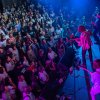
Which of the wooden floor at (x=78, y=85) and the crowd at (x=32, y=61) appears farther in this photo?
the crowd at (x=32, y=61)

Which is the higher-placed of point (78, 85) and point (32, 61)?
point (32, 61)

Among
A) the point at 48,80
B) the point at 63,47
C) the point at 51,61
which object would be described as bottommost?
the point at 48,80

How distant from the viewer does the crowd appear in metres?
9.64

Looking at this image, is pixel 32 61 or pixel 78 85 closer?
pixel 78 85

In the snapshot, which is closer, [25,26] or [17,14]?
[25,26]

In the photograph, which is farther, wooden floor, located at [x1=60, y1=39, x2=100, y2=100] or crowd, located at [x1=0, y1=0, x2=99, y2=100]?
crowd, located at [x1=0, y1=0, x2=99, y2=100]

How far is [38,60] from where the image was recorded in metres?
12.1

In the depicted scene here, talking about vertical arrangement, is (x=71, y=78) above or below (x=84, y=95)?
above

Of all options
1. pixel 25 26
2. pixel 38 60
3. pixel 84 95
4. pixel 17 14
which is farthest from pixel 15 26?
pixel 84 95

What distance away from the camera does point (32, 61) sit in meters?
11.9

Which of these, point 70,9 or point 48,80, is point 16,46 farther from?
point 70,9

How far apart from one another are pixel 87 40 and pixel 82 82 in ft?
5.09

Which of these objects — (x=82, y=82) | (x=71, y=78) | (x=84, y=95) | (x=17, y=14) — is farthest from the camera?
(x=17, y=14)

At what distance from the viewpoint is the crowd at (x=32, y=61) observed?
9.64 metres
